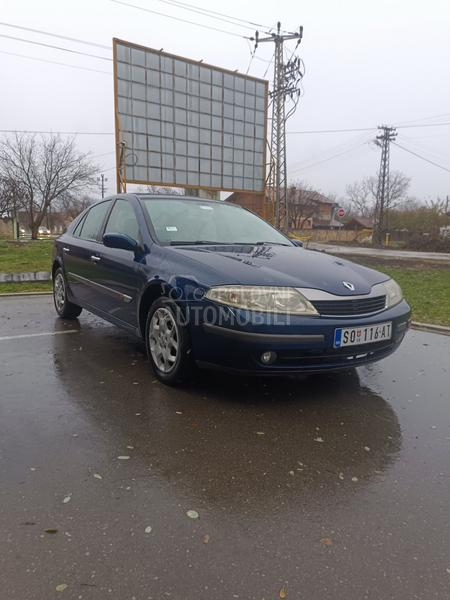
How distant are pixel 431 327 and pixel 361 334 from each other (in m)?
3.20

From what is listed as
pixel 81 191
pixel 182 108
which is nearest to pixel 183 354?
pixel 182 108

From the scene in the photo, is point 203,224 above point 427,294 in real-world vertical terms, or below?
Answer: above

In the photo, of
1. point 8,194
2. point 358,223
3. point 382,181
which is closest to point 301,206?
point 358,223

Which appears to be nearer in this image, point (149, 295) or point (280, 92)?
point (149, 295)

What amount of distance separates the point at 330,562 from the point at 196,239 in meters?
2.89

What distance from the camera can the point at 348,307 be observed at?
11.0ft

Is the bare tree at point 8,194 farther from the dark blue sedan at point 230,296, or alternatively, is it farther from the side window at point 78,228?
the dark blue sedan at point 230,296

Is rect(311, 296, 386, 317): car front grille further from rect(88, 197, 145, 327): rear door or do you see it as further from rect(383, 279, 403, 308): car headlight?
rect(88, 197, 145, 327): rear door

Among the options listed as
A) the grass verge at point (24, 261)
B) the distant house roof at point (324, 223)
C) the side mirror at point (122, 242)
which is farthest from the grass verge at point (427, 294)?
the distant house roof at point (324, 223)

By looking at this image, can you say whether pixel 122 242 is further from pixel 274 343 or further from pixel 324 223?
→ pixel 324 223

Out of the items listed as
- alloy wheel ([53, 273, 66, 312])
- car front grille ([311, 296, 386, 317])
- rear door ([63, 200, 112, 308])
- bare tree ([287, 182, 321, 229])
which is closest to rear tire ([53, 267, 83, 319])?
alloy wheel ([53, 273, 66, 312])

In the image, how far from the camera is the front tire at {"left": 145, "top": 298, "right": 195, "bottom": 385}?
3523 millimetres

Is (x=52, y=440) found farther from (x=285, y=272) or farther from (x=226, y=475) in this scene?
(x=285, y=272)

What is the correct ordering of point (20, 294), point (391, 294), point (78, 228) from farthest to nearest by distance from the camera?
point (20, 294), point (78, 228), point (391, 294)
